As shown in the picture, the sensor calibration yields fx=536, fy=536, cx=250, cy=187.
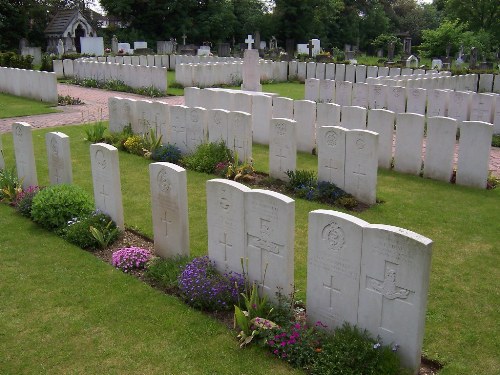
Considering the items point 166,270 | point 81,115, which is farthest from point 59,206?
point 81,115

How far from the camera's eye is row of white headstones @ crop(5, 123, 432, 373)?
434 cm

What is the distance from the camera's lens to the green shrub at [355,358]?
4312mm

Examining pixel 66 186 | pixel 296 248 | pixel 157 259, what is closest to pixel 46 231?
pixel 66 186

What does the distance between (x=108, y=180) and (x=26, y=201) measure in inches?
73.0

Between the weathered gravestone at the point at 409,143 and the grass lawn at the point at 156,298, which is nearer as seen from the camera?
the grass lawn at the point at 156,298

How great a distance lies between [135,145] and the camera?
1197 cm

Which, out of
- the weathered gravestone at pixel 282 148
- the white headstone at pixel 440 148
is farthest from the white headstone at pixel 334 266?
the white headstone at pixel 440 148

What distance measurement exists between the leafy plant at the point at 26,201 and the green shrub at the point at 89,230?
108cm

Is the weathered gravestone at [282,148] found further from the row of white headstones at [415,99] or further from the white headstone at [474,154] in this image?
the row of white headstones at [415,99]

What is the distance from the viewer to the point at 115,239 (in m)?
7.25

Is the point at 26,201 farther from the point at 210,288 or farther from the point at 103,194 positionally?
the point at 210,288

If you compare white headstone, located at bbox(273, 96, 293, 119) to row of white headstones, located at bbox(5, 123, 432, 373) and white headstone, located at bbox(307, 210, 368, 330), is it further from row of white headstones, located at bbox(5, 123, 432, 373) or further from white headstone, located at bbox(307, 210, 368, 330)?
white headstone, located at bbox(307, 210, 368, 330)

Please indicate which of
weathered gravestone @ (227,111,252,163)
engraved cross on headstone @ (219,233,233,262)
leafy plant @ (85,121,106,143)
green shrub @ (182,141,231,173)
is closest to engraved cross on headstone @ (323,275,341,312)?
engraved cross on headstone @ (219,233,233,262)

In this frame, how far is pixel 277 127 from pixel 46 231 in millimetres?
4253
